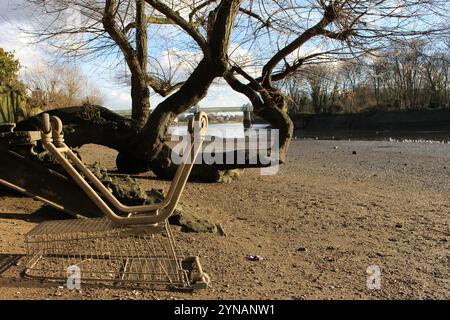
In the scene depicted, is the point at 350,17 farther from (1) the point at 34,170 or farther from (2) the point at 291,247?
(1) the point at 34,170

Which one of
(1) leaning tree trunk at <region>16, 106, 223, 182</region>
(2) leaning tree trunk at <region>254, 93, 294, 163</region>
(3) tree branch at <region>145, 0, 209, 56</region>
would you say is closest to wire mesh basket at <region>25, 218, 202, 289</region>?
(1) leaning tree trunk at <region>16, 106, 223, 182</region>

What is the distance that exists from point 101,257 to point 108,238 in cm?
68

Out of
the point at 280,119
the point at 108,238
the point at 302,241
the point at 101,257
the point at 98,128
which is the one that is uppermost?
the point at 280,119

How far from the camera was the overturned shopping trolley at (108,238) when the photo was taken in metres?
4.30

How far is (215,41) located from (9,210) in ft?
15.1

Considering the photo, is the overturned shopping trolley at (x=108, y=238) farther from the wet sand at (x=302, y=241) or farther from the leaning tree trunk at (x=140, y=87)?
the leaning tree trunk at (x=140, y=87)

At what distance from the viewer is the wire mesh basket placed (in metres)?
4.38

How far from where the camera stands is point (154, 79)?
14.2m

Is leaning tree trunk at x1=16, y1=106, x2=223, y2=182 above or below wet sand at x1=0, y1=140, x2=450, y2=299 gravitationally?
above

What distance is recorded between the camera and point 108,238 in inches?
180

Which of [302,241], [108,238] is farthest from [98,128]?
[108,238]

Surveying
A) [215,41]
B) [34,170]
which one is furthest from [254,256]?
[215,41]

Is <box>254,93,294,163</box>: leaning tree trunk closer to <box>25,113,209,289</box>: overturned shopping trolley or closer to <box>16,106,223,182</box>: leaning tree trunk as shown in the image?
<box>16,106,223,182</box>: leaning tree trunk

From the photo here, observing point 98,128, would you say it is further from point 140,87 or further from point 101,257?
point 101,257
